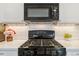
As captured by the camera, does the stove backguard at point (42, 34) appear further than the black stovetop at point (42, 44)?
Yes

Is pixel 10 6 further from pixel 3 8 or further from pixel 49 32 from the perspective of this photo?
pixel 49 32

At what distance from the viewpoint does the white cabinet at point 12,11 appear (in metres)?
2.01

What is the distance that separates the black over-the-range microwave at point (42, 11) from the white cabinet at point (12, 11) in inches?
4.0

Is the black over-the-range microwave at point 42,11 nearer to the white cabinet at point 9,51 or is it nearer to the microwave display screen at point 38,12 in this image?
the microwave display screen at point 38,12

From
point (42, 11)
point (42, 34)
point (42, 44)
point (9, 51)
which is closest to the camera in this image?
point (9, 51)

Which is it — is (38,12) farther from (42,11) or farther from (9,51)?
(9,51)

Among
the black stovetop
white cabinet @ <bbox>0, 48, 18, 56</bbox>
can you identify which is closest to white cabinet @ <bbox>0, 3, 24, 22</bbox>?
the black stovetop

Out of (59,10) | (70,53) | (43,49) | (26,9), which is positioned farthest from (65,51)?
(26,9)

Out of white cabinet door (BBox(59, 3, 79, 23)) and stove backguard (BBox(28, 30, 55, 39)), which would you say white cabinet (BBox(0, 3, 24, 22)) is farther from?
white cabinet door (BBox(59, 3, 79, 23))

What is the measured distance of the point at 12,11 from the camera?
2020mm

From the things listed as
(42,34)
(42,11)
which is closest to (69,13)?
(42,11)

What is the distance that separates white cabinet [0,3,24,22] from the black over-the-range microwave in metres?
0.10

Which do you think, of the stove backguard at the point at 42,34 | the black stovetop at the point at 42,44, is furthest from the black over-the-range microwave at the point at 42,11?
Result: the stove backguard at the point at 42,34

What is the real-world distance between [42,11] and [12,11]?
1.41 feet
